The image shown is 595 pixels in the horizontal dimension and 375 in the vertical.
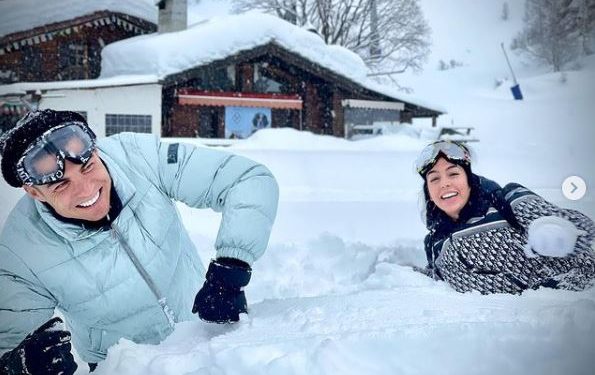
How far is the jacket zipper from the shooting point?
72cm

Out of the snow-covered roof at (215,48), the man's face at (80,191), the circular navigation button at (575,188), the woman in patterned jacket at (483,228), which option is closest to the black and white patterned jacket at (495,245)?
the woman in patterned jacket at (483,228)

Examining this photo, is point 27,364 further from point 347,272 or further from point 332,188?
point 332,188

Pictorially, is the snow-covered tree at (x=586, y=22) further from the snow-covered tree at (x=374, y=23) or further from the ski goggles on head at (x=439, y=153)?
the snow-covered tree at (x=374, y=23)

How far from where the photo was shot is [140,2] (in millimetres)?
1707

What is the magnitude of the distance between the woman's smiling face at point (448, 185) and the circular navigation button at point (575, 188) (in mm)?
223

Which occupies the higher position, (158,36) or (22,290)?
(158,36)

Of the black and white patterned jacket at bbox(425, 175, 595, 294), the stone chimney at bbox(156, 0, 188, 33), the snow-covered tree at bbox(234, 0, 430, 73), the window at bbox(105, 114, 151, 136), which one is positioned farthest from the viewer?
the stone chimney at bbox(156, 0, 188, 33)

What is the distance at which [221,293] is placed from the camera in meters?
0.66

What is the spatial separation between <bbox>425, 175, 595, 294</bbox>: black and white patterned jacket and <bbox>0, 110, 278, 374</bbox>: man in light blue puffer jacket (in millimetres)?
477

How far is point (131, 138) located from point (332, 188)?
1366 mm

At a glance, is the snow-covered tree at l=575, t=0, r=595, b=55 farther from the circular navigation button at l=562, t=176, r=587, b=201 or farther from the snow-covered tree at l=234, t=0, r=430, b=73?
the snow-covered tree at l=234, t=0, r=430, b=73

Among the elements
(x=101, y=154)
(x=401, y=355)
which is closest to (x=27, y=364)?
(x=101, y=154)

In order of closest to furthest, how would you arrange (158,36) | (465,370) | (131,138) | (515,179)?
(465,370) → (131,138) → (515,179) → (158,36)

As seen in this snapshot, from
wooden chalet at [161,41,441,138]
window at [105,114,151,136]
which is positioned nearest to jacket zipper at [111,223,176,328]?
window at [105,114,151,136]
